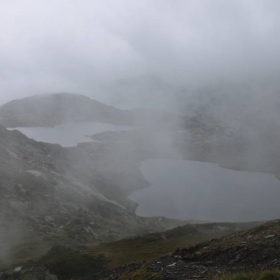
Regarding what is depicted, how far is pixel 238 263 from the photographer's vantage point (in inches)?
1270

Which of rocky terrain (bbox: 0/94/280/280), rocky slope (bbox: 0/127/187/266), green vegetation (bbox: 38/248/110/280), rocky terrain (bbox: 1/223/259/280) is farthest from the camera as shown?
rocky slope (bbox: 0/127/187/266)

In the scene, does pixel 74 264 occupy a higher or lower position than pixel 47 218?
lower

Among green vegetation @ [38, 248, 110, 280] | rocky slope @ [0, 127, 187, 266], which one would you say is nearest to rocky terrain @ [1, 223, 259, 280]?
green vegetation @ [38, 248, 110, 280]

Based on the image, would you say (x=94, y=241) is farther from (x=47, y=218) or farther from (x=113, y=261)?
(x=113, y=261)

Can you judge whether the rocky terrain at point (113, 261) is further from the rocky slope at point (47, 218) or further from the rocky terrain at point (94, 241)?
the rocky slope at point (47, 218)

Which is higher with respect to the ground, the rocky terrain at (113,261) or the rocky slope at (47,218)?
the rocky slope at (47,218)

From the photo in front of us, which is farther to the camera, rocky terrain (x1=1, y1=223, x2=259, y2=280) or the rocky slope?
the rocky slope

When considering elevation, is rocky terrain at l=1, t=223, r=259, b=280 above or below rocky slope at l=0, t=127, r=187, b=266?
below

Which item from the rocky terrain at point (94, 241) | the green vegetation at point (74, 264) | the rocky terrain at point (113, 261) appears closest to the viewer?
the rocky terrain at point (94, 241)

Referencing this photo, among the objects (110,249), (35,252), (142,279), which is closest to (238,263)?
(142,279)

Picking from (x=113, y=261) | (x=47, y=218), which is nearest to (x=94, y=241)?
(x=47, y=218)

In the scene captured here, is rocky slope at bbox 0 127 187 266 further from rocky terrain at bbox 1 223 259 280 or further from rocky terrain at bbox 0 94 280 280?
rocky terrain at bbox 1 223 259 280

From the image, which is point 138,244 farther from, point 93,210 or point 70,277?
point 93,210

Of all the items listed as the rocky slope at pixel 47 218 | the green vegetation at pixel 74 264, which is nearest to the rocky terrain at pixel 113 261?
the green vegetation at pixel 74 264
